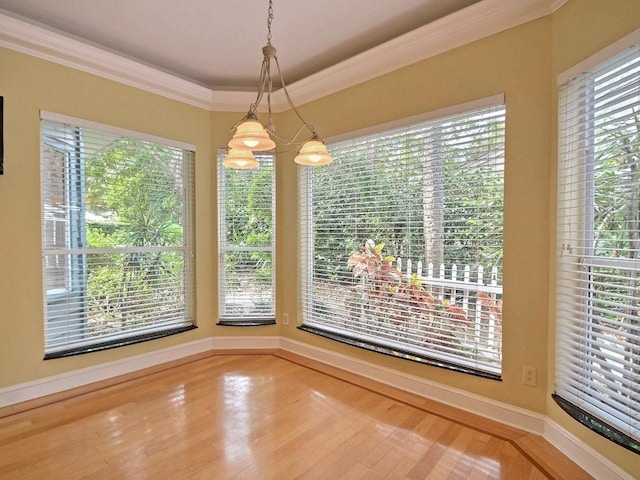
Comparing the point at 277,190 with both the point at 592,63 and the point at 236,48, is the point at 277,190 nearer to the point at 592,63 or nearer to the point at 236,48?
the point at 236,48

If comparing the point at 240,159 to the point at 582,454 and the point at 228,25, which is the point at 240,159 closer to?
the point at 228,25

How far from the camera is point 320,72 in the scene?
2.92m

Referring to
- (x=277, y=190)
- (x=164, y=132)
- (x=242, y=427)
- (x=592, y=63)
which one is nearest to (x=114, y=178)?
(x=164, y=132)

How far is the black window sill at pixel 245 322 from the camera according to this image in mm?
3453

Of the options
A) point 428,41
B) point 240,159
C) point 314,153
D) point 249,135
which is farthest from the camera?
point 428,41

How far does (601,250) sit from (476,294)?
2.53 feet

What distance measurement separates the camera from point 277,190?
352 centimetres

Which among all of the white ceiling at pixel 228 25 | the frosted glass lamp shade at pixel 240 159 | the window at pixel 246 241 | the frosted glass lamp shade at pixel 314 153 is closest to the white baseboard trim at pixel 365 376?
the window at pixel 246 241

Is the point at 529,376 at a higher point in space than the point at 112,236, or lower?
lower

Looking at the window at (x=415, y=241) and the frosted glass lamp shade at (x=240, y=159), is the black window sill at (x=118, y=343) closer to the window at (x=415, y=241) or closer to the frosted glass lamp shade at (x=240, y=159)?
the window at (x=415, y=241)

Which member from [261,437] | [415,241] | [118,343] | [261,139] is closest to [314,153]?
[261,139]

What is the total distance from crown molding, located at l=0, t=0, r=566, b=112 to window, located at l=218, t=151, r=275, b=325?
0.67 meters

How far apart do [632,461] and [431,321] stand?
1.21m

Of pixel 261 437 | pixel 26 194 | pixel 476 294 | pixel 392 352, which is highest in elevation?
pixel 26 194
